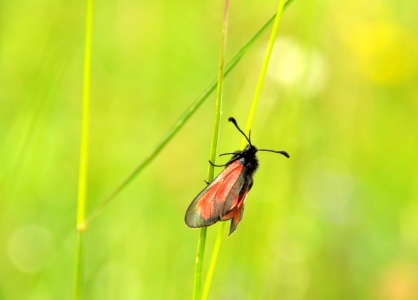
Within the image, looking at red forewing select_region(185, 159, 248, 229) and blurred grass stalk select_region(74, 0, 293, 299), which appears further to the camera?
red forewing select_region(185, 159, 248, 229)

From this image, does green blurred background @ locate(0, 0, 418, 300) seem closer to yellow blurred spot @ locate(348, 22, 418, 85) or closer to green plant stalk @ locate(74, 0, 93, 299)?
yellow blurred spot @ locate(348, 22, 418, 85)

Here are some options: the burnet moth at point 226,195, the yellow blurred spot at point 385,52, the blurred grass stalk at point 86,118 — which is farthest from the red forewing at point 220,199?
the yellow blurred spot at point 385,52

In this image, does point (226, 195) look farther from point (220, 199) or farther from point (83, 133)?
point (83, 133)

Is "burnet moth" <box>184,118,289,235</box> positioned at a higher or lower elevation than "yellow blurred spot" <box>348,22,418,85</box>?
lower

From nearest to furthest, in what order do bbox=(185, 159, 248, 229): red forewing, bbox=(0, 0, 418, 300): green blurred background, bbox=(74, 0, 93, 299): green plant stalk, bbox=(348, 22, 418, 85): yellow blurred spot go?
bbox=(74, 0, 93, 299): green plant stalk, bbox=(185, 159, 248, 229): red forewing, bbox=(0, 0, 418, 300): green blurred background, bbox=(348, 22, 418, 85): yellow blurred spot

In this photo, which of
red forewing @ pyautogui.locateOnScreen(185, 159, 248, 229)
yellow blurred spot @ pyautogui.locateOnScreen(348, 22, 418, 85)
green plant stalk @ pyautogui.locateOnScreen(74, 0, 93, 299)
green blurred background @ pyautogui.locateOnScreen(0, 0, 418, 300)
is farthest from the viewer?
yellow blurred spot @ pyautogui.locateOnScreen(348, 22, 418, 85)

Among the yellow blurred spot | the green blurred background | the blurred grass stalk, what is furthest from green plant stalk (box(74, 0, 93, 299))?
the yellow blurred spot

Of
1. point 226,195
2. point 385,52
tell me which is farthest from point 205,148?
point 226,195
